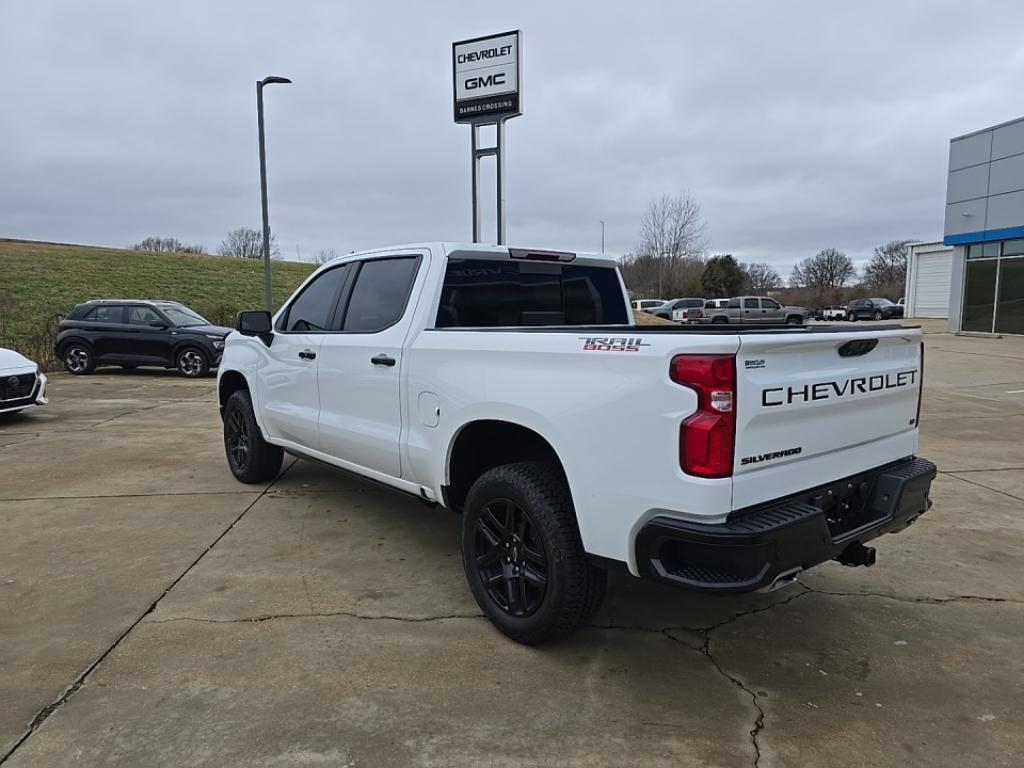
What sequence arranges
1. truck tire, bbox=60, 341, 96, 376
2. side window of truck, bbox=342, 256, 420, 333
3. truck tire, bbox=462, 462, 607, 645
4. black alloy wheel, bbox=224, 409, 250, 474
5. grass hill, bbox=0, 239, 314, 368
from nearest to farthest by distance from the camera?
truck tire, bbox=462, 462, 607, 645
side window of truck, bbox=342, 256, 420, 333
black alloy wheel, bbox=224, 409, 250, 474
truck tire, bbox=60, 341, 96, 376
grass hill, bbox=0, 239, 314, 368

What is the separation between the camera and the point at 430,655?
3182 mm

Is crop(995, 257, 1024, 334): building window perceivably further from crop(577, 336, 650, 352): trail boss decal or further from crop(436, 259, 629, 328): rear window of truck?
crop(577, 336, 650, 352): trail boss decal

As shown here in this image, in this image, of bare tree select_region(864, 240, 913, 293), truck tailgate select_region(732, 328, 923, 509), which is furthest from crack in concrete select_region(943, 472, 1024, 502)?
bare tree select_region(864, 240, 913, 293)

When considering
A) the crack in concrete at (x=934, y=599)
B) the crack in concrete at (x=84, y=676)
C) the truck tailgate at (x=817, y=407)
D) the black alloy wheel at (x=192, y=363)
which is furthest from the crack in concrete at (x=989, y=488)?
the black alloy wheel at (x=192, y=363)

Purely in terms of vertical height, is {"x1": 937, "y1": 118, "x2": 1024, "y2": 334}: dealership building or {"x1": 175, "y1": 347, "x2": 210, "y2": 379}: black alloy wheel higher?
{"x1": 937, "y1": 118, "x2": 1024, "y2": 334}: dealership building

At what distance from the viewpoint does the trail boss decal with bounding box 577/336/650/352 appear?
2.63 meters

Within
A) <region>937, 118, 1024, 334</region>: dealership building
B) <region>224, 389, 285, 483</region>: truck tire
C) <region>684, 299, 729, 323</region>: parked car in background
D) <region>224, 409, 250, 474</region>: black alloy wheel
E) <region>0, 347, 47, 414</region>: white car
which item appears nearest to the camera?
<region>224, 389, 285, 483</region>: truck tire

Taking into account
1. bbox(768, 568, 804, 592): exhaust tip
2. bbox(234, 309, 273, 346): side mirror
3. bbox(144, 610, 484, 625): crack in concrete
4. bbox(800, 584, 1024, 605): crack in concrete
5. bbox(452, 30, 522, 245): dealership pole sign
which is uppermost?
bbox(452, 30, 522, 245): dealership pole sign

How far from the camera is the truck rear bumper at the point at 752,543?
2461 millimetres

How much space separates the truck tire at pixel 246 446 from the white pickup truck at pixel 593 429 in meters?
1.39

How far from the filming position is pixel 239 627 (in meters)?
3.44

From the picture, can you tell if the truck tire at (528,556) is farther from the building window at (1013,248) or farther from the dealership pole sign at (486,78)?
the building window at (1013,248)

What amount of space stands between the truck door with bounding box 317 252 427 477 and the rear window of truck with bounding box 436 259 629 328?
247 millimetres

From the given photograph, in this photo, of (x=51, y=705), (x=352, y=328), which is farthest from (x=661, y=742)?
(x=352, y=328)
